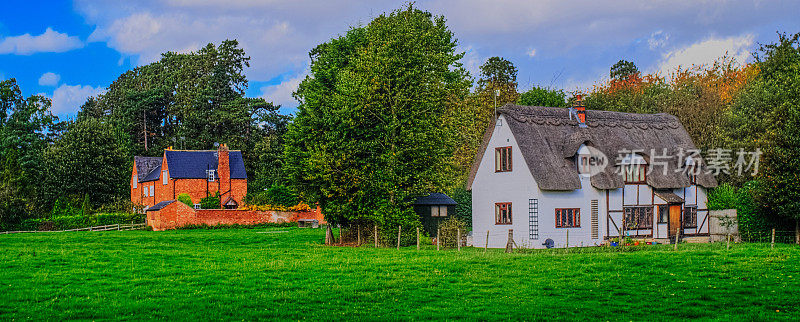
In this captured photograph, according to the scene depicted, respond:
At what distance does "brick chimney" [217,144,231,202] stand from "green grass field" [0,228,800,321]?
4705cm

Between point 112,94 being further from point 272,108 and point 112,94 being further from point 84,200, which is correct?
point 84,200

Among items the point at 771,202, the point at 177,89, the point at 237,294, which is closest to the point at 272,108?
the point at 177,89

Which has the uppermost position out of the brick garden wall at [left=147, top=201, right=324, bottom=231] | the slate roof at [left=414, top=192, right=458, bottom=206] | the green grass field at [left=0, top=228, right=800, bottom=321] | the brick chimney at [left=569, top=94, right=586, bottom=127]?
the brick chimney at [left=569, top=94, right=586, bottom=127]

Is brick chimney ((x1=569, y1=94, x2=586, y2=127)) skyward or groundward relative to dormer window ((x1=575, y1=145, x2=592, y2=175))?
skyward

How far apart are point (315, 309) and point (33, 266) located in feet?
46.7

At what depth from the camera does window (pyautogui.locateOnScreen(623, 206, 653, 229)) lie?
4381cm

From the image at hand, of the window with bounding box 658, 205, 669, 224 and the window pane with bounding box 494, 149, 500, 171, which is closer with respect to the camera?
the window pane with bounding box 494, 149, 500, 171

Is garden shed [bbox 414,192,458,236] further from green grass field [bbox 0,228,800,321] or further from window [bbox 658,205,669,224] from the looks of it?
green grass field [bbox 0,228,800,321]

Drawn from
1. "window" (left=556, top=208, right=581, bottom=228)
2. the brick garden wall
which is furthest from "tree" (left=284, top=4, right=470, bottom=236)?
the brick garden wall

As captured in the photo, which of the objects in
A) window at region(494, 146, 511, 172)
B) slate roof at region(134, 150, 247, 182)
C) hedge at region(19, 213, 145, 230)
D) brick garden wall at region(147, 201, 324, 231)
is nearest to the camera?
window at region(494, 146, 511, 172)

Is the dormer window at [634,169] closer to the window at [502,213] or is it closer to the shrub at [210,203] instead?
the window at [502,213]

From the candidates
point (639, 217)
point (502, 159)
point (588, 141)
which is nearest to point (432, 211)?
point (502, 159)

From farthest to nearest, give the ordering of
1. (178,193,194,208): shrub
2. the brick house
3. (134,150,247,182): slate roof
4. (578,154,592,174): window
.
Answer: (134,150,247,182): slate roof → the brick house → (178,193,194,208): shrub → (578,154,592,174): window

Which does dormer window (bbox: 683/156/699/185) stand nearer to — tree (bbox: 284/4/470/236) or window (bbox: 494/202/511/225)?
window (bbox: 494/202/511/225)
